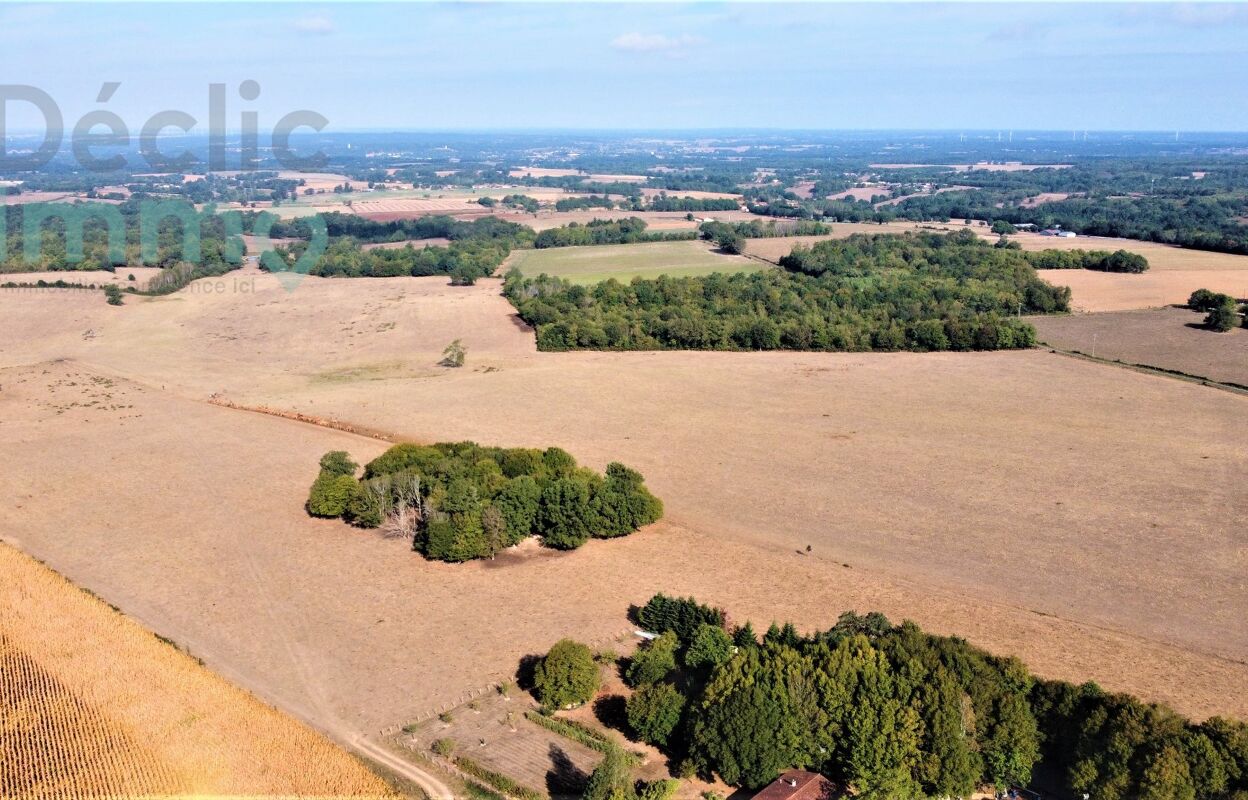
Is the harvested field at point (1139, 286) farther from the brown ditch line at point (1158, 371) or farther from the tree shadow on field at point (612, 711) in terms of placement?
the tree shadow on field at point (612, 711)

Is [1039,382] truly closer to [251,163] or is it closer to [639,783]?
[639,783]

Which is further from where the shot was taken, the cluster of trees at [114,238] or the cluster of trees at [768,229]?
the cluster of trees at [768,229]

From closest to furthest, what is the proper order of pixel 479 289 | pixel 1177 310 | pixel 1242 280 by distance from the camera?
1. pixel 1177 310
2. pixel 1242 280
3. pixel 479 289

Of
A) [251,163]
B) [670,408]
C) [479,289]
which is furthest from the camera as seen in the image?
[251,163]

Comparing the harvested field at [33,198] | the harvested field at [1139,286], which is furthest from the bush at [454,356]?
the harvested field at [33,198]

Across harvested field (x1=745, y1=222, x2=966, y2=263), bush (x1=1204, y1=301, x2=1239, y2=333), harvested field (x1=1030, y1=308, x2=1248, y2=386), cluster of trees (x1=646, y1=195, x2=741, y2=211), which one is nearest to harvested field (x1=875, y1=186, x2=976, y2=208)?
cluster of trees (x1=646, y1=195, x2=741, y2=211)

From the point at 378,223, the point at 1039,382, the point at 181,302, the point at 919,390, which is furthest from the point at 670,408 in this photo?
the point at 378,223

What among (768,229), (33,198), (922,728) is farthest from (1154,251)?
(33,198)
